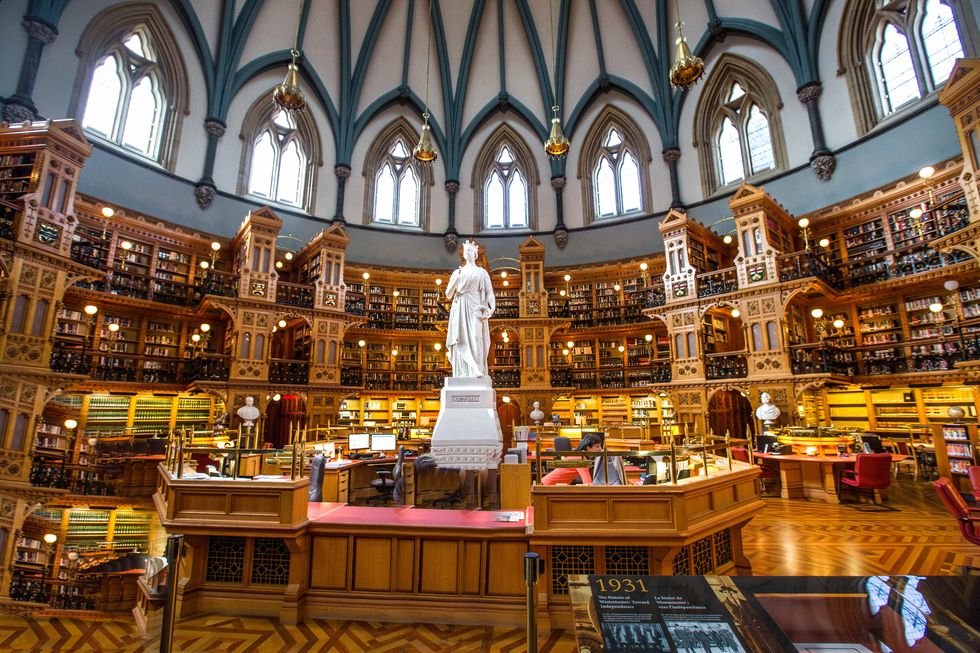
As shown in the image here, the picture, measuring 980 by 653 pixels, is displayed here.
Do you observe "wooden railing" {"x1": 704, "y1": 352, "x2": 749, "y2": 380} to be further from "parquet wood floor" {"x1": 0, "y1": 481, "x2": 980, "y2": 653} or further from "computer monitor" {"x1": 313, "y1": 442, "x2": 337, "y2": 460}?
"computer monitor" {"x1": 313, "y1": 442, "x2": 337, "y2": 460}

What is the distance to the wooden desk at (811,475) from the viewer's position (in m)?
9.08

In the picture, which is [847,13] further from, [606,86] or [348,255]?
[348,255]

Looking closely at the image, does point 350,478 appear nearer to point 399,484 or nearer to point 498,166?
point 399,484

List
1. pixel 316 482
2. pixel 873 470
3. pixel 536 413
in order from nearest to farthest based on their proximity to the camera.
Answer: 1. pixel 316 482
2. pixel 873 470
3. pixel 536 413

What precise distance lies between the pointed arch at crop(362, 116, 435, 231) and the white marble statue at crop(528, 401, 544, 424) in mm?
9095

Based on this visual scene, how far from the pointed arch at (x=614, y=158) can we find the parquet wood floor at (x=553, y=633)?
14182mm

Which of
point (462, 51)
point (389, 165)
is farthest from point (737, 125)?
point (389, 165)

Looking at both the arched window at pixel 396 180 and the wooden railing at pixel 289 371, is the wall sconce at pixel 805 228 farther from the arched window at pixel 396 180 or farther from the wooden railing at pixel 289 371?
the wooden railing at pixel 289 371

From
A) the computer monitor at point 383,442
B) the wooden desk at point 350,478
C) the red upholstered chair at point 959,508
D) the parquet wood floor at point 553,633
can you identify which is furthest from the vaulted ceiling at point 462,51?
the red upholstered chair at point 959,508

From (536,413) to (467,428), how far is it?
8.05 metres

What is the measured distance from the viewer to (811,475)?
372 inches

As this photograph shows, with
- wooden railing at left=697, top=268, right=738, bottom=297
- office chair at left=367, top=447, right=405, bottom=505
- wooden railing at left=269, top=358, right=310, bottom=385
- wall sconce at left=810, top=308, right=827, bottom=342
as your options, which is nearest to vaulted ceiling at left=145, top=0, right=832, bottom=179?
wooden railing at left=697, top=268, right=738, bottom=297

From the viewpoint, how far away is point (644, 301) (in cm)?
1755

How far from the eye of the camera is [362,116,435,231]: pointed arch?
2041 centimetres
